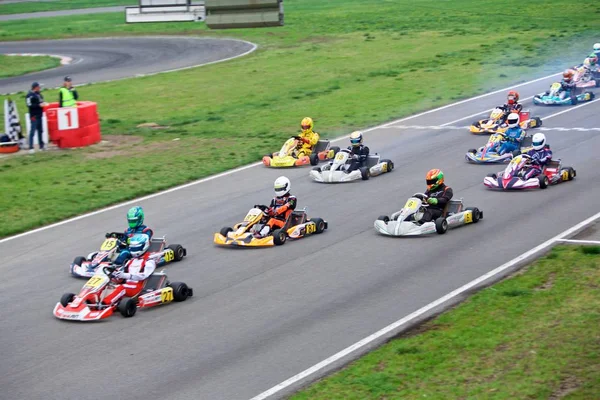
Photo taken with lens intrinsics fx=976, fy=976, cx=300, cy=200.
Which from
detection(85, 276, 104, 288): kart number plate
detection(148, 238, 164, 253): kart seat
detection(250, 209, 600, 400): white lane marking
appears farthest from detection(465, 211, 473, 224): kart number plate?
detection(85, 276, 104, 288): kart number plate

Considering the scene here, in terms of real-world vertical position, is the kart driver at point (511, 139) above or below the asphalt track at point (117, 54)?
below

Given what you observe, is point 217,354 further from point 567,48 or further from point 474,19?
point 474,19

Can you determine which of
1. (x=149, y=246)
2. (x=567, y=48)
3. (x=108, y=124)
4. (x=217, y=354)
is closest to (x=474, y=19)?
(x=567, y=48)

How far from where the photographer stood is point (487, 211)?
75.8 ft

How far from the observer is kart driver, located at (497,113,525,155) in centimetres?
2883

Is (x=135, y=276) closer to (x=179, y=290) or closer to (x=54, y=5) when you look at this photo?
(x=179, y=290)

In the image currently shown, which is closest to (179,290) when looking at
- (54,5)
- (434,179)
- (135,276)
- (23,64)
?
(135,276)

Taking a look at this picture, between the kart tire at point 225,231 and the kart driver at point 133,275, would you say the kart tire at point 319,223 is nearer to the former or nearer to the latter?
the kart tire at point 225,231

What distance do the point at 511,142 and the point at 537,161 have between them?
349 cm

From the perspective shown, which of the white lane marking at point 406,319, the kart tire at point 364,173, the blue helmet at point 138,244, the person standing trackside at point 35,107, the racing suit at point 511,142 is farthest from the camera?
the person standing trackside at point 35,107

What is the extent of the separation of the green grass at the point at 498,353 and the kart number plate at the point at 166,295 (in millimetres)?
4509

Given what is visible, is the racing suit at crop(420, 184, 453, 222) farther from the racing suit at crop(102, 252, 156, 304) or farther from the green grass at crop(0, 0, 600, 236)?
the green grass at crop(0, 0, 600, 236)

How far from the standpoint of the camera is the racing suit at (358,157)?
27.3 m

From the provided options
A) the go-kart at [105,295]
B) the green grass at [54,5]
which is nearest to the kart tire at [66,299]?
the go-kart at [105,295]
